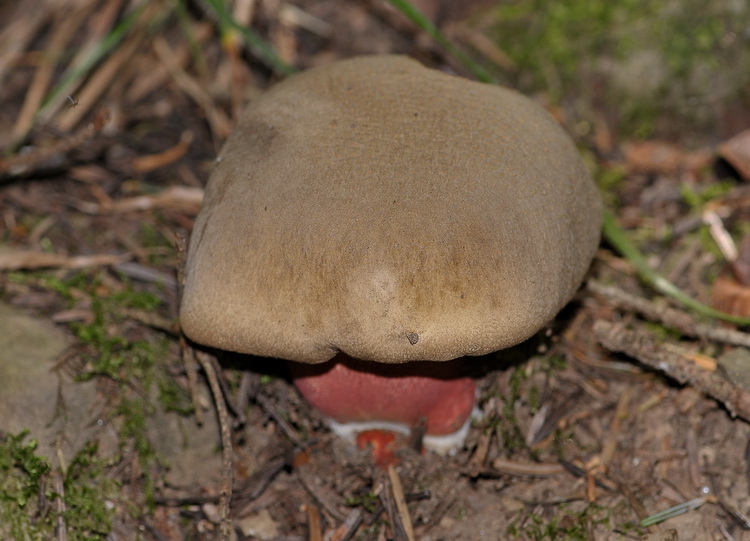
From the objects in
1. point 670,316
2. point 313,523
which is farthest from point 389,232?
point 670,316

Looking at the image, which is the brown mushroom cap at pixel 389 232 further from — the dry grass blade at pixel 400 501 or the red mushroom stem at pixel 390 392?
the dry grass blade at pixel 400 501

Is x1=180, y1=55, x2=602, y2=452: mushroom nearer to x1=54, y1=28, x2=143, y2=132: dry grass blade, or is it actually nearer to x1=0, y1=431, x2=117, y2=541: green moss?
x1=0, y1=431, x2=117, y2=541: green moss

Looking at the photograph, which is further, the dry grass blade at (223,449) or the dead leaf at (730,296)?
the dead leaf at (730,296)

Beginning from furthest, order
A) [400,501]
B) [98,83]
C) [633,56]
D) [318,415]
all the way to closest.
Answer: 1. [98,83]
2. [633,56]
3. [318,415]
4. [400,501]

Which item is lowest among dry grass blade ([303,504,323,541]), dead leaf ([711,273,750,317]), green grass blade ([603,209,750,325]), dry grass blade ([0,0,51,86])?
dry grass blade ([303,504,323,541])

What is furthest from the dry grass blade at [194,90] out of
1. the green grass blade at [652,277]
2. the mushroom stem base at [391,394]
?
the green grass blade at [652,277]

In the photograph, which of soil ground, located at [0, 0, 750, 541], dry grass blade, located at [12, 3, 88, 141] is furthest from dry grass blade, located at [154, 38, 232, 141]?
dry grass blade, located at [12, 3, 88, 141]

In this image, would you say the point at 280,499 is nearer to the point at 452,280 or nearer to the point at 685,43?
the point at 452,280

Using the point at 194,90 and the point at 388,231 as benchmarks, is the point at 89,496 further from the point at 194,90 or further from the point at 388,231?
the point at 194,90

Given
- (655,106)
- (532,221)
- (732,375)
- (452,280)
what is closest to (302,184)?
(452,280)
